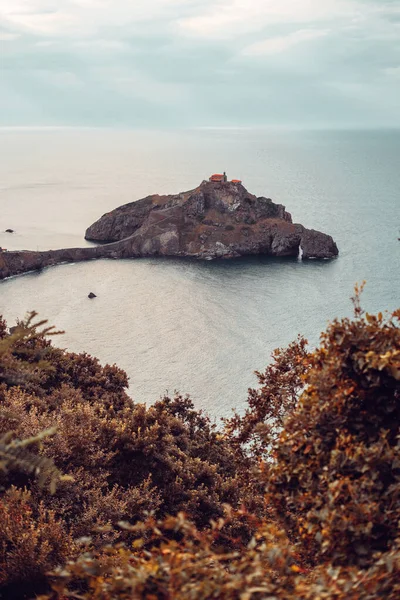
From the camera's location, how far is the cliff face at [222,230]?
13275 cm

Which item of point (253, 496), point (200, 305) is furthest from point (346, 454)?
point (200, 305)

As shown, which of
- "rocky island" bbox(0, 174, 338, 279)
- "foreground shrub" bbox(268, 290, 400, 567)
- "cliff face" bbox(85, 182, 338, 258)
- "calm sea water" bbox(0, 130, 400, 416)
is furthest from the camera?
"cliff face" bbox(85, 182, 338, 258)

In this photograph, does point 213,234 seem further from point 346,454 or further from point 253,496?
point 346,454

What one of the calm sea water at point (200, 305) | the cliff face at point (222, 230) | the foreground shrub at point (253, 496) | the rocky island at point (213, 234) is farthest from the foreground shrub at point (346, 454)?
the cliff face at point (222, 230)

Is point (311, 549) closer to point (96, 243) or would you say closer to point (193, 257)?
point (193, 257)

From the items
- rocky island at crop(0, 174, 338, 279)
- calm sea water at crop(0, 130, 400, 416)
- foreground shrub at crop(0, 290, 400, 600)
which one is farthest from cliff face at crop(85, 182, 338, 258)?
foreground shrub at crop(0, 290, 400, 600)

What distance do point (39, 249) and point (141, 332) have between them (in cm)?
6410

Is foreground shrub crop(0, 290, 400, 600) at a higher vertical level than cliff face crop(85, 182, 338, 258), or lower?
lower

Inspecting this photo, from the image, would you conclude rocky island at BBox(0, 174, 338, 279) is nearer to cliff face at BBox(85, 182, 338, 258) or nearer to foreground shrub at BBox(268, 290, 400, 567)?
cliff face at BBox(85, 182, 338, 258)

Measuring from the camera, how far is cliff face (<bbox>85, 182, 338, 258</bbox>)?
133 meters

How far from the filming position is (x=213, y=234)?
136m

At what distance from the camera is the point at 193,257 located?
13312 cm

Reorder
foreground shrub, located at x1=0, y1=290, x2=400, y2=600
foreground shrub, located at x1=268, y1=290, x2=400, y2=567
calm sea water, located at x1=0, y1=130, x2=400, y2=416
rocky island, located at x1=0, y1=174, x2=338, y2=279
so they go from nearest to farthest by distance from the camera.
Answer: foreground shrub, located at x1=0, y1=290, x2=400, y2=600
foreground shrub, located at x1=268, y1=290, x2=400, y2=567
calm sea water, located at x1=0, y1=130, x2=400, y2=416
rocky island, located at x1=0, y1=174, x2=338, y2=279

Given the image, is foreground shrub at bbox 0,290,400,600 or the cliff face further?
the cliff face
